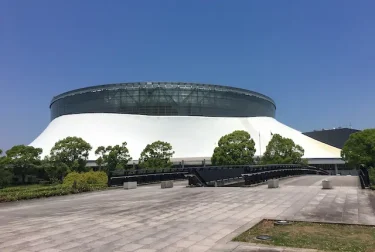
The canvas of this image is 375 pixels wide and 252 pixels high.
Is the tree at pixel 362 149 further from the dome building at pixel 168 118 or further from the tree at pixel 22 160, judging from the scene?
the tree at pixel 22 160

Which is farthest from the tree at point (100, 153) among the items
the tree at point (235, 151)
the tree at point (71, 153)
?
the tree at point (235, 151)

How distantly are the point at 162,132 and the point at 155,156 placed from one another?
694 inches

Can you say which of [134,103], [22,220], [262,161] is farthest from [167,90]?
[22,220]

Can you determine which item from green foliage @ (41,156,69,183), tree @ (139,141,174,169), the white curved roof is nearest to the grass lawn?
tree @ (139,141,174,169)

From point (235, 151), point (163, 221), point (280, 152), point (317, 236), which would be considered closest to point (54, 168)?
point (235, 151)

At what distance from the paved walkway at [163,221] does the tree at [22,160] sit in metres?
34.8

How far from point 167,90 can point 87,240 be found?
6365 centimetres

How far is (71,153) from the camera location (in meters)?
45.3

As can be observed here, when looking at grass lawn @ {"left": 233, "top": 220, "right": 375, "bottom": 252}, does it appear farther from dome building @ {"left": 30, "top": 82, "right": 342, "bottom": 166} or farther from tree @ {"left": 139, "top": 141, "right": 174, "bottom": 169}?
dome building @ {"left": 30, "top": 82, "right": 342, "bottom": 166}

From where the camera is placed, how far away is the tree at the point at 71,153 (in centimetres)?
4456

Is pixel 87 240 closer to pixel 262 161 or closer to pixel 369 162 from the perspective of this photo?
pixel 262 161

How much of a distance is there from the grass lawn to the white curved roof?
48653 mm

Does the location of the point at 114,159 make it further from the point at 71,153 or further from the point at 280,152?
the point at 280,152

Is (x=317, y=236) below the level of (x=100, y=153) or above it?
below
